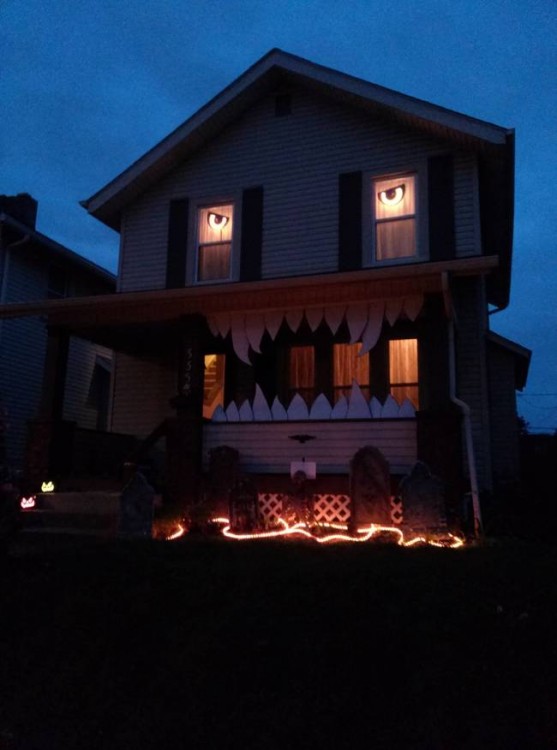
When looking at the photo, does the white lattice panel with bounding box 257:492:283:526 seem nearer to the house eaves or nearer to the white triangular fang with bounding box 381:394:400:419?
the white triangular fang with bounding box 381:394:400:419

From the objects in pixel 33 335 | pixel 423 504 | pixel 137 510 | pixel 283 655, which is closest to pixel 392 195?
pixel 423 504

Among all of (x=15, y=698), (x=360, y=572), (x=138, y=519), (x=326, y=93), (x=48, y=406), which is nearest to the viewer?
(x=15, y=698)

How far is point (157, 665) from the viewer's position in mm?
4754

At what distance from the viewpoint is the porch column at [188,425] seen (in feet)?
35.7

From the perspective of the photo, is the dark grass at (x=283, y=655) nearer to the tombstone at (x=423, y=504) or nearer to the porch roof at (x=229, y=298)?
the tombstone at (x=423, y=504)

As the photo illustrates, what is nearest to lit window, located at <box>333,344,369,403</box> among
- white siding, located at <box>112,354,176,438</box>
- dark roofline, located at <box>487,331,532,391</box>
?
dark roofline, located at <box>487,331,532,391</box>

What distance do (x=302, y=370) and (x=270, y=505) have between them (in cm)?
350

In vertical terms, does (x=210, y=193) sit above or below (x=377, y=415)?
above

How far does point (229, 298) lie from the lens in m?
11.1

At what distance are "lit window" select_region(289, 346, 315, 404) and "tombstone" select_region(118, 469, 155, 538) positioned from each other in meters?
5.22

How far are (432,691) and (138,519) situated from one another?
535cm

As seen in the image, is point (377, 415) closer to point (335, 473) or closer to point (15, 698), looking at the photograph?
point (335, 473)

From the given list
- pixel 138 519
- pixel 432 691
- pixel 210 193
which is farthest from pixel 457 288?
pixel 432 691

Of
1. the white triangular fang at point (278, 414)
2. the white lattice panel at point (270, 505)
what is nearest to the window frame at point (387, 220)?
the white triangular fang at point (278, 414)
